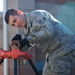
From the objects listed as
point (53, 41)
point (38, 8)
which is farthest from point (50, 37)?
point (38, 8)

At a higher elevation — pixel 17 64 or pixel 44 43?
pixel 44 43

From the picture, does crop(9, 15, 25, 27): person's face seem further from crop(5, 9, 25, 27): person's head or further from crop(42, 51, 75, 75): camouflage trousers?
crop(42, 51, 75, 75): camouflage trousers

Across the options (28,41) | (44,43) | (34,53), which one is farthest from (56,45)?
(34,53)

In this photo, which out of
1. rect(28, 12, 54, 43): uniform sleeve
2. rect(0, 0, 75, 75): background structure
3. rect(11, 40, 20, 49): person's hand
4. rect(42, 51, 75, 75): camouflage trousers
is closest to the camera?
rect(11, 40, 20, 49): person's hand

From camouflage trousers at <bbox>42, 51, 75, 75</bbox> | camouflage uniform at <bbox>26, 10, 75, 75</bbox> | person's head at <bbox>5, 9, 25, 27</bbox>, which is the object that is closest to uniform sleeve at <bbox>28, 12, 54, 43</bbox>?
camouflage uniform at <bbox>26, 10, 75, 75</bbox>

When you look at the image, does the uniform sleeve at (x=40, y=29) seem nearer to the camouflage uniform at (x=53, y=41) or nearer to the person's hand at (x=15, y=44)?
the camouflage uniform at (x=53, y=41)

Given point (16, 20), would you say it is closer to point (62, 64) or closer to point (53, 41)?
point (53, 41)

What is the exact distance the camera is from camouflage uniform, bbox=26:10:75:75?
3221 mm

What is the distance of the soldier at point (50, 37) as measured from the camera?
3.21 metres

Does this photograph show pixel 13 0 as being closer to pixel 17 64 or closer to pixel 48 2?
pixel 48 2

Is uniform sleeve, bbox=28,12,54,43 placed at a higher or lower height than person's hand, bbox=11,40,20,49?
higher

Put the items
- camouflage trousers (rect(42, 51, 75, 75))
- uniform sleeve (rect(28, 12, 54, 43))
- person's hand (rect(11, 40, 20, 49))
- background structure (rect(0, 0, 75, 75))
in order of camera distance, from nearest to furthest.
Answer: person's hand (rect(11, 40, 20, 49))
uniform sleeve (rect(28, 12, 54, 43))
camouflage trousers (rect(42, 51, 75, 75))
background structure (rect(0, 0, 75, 75))

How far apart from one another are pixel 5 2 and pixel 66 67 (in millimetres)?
1881

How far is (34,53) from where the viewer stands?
4836mm
